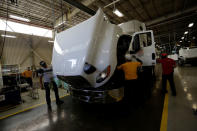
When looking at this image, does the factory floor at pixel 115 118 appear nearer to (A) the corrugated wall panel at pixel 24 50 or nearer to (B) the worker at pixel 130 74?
(B) the worker at pixel 130 74

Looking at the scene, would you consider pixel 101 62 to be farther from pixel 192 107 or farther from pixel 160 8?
pixel 160 8

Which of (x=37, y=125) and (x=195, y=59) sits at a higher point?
(x=195, y=59)

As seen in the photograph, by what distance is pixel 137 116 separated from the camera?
2398 mm

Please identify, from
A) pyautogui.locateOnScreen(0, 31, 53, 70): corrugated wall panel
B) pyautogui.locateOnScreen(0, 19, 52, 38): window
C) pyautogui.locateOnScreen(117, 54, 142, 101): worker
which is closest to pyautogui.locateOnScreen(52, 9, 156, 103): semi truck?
pyautogui.locateOnScreen(117, 54, 142, 101): worker

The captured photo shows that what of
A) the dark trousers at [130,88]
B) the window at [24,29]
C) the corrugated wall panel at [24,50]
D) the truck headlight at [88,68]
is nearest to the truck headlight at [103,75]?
the truck headlight at [88,68]

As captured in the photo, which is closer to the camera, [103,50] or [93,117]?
[103,50]

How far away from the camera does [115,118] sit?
2389 mm

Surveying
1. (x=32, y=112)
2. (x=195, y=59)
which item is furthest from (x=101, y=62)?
(x=195, y=59)

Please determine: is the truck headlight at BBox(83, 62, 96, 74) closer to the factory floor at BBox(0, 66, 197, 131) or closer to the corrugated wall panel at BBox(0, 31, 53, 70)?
the factory floor at BBox(0, 66, 197, 131)

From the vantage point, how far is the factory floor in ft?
6.74

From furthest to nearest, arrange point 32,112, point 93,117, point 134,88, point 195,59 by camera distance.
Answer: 1. point 195,59
2. point 32,112
3. point 134,88
4. point 93,117

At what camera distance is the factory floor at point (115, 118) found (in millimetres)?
2053

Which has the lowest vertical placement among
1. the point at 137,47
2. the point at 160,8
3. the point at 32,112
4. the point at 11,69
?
the point at 32,112

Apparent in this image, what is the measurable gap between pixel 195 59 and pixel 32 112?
15.2m
